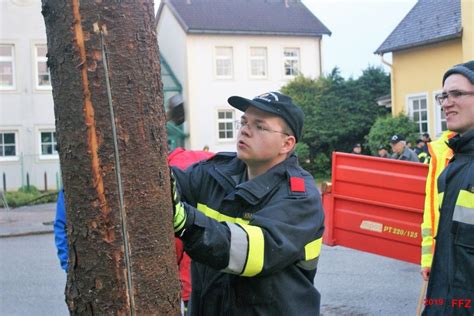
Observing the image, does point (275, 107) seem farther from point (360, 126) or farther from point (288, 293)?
point (360, 126)

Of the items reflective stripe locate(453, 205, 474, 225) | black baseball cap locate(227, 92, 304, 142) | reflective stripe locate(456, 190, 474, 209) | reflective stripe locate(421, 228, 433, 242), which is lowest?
reflective stripe locate(421, 228, 433, 242)

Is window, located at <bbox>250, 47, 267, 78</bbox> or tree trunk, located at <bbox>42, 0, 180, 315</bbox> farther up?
window, located at <bbox>250, 47, 267, 78</bbox>

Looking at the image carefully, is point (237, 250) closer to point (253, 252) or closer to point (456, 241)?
point (253, 252)

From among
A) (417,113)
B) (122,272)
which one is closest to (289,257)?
(122,272)

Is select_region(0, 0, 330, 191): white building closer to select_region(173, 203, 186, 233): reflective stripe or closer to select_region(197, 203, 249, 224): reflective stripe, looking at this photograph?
select_region(197, 203, 249, 224): reflective stripe

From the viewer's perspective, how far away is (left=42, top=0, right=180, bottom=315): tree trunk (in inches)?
65.6

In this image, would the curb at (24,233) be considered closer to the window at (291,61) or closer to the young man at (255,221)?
the young man at (255,221)

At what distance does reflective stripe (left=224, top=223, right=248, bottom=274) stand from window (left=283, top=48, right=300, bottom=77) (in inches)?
1160

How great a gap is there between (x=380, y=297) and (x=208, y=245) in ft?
17.3

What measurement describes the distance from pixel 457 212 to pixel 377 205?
9.50 ft

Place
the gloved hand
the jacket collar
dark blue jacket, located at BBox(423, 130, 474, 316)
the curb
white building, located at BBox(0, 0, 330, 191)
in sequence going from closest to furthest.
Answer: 1. the gloved hand
2. dark blue jacket, located at BBox(423, 130, 474, 316)
3. the jacket collar
4. the curb
5. white building, located at BBox(0, 0, 330, 191)

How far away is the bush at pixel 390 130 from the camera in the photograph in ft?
71.8

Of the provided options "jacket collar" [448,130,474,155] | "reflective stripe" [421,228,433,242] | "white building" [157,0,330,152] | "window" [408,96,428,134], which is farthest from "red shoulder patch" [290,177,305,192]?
"white building" [157,0,330,152]

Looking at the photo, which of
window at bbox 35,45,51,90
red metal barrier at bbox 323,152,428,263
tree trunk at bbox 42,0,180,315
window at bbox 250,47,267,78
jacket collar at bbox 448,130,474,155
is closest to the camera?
tree trunk at bbox 42,0,180,315
